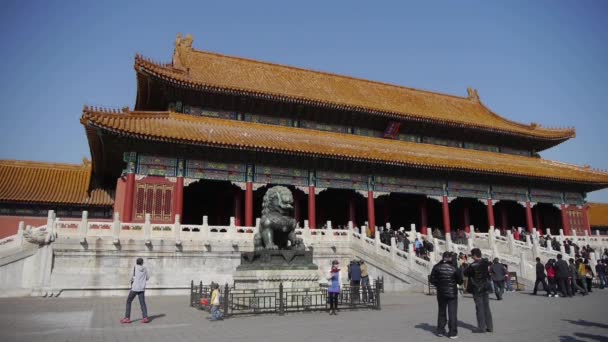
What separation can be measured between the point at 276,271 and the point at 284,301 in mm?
701

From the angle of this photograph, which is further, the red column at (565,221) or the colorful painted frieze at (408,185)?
the red column at (565,221)

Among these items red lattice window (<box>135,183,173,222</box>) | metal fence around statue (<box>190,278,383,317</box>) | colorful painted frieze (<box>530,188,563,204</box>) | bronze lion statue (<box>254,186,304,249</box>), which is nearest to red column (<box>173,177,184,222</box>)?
red lattice window (<box>135,183,173,222</box>)

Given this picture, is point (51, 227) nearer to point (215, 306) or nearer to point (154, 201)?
point (154, 201)

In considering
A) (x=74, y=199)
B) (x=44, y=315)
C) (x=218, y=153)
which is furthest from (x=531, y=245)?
(x=74, y=199)

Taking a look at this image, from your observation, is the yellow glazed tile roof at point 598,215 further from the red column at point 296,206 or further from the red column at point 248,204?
the red column at point 248,204

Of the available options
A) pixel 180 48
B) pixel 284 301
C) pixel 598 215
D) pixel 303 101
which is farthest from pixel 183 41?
pixel 598 215

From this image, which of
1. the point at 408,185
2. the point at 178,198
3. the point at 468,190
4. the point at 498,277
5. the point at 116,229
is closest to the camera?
the point at 498,277

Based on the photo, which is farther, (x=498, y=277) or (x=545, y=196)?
(x=545, y=196)

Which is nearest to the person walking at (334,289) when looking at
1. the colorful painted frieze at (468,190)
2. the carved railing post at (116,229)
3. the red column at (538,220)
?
the carved railing post at (116,229)

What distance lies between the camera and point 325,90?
2934 centimetres

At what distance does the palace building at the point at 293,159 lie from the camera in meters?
20.4

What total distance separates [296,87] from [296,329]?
22.1m

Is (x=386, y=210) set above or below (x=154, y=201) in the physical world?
above

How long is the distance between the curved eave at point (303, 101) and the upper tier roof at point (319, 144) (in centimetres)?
156
